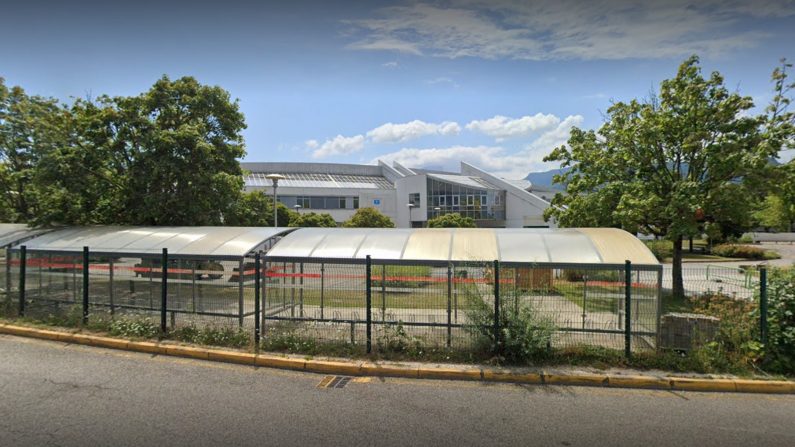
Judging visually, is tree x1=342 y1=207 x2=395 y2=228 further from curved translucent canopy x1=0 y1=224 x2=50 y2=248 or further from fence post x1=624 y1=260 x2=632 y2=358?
fence post x1=624 y1=260 x2=632 y2=358

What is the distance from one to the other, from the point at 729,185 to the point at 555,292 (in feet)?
33.0

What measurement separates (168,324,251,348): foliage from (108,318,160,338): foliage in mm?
381

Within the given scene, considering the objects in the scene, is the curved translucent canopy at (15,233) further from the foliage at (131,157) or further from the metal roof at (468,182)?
the metal roof at (468,182)

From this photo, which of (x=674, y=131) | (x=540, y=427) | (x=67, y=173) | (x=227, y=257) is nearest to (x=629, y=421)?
(x=540, y=427)

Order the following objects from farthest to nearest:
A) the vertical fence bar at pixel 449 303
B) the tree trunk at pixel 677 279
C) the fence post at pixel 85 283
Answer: the tree trunk at pixel 677 279 < the fence post at pixel 85 283 < the vertical fence bar at pixel 449 303

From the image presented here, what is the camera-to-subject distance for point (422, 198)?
6138 centimetres

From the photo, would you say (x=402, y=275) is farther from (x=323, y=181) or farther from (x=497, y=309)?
(x=323, y=181)

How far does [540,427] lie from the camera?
16.9ft

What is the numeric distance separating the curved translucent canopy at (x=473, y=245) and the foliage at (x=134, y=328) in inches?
106

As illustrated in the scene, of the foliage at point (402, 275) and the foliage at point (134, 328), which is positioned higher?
the foliage at point (402, 275)

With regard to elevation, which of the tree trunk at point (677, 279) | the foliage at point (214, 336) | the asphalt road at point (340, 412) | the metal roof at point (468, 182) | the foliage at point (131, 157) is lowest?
the asphalt road at point (340, 412)

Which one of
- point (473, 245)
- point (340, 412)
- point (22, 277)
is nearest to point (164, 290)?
point (22, 277)

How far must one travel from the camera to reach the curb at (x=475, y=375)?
257 inches

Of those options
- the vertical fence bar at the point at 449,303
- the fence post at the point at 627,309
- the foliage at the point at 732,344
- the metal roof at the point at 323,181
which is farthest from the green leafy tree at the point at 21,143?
the metal roof at the point at 323,181
